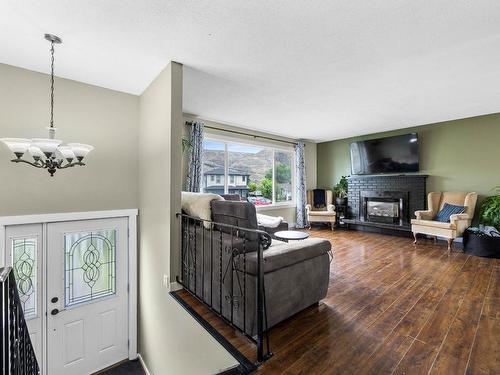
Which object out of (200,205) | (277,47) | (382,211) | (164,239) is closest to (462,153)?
(382,211)

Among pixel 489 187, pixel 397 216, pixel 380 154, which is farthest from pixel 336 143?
pixel 489 187

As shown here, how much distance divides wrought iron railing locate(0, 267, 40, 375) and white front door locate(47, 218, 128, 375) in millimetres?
1449

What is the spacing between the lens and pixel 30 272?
2895 millimetres

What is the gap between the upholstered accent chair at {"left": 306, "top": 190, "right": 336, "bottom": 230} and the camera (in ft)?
21.4

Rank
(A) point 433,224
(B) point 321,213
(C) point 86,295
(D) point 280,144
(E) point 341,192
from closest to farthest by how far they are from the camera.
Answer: (C) point 86,295
(A) point 433,224
(B) point 321,213
(D) point 280,144
(E) point 341,192

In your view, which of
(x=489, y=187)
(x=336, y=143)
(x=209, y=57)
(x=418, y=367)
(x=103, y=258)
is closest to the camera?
(x=418, y=367)

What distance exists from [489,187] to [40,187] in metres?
7.50

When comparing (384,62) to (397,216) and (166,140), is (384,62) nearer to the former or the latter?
(166,140)

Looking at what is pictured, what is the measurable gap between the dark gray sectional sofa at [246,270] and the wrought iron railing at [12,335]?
1.28 meters

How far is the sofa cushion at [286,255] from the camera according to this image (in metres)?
1.91

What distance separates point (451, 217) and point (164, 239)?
16.6ft

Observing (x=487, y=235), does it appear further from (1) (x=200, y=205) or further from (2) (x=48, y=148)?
(2) (x=48, y=148)

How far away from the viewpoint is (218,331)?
1970 mm

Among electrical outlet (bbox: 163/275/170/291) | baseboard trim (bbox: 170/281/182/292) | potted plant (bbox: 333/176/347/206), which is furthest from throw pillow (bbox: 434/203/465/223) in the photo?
electrical outlet (bbox: 163/275/170/291)
